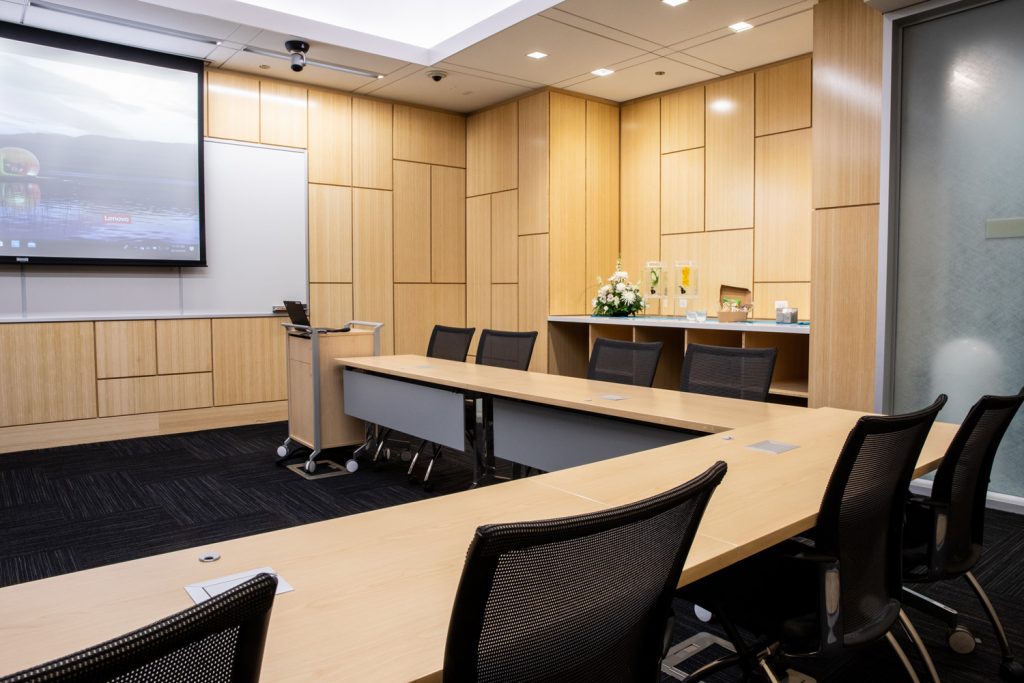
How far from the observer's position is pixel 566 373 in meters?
7.28

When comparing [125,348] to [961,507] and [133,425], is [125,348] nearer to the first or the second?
[133,425]

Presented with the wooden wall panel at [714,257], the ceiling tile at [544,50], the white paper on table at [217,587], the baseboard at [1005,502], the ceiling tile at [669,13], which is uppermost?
the ceiling tile at [544,50]

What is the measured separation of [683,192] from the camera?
22.7ft

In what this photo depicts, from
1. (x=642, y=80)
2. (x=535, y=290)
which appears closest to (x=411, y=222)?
(x=535, y=290)

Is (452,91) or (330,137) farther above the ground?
(452,91)

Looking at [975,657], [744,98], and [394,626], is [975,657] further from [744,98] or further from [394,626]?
[744,98]

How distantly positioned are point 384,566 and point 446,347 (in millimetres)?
4198

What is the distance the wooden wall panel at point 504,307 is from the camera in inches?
295

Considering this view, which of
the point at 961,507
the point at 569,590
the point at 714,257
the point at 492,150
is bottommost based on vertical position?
the point at 961,507

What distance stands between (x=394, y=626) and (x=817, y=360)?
4.31 metres

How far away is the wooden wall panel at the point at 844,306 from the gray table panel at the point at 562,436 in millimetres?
2218

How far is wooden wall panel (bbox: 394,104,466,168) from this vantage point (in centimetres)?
768

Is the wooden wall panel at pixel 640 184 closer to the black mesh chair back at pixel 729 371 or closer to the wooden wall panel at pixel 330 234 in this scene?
the wooden wall panel at pixel 330 234

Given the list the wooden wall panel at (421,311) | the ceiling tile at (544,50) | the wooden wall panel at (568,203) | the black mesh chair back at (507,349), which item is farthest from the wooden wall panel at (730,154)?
the wooden wall panel at (421,311)
